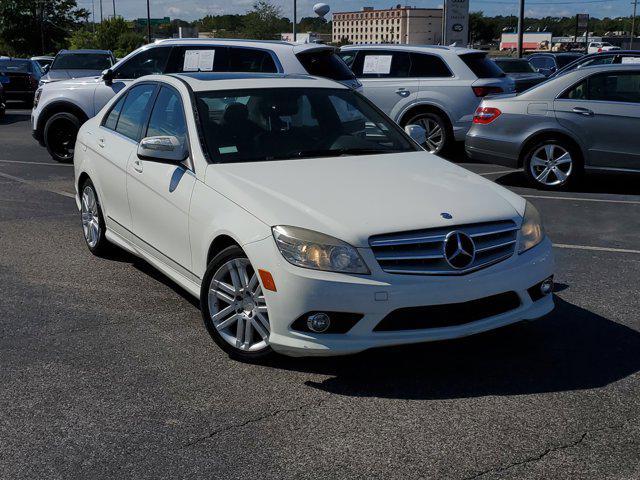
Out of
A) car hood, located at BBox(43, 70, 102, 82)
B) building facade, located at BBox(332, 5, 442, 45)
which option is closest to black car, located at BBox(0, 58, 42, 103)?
car hood, located at BBox(43, 70, 102, 82)

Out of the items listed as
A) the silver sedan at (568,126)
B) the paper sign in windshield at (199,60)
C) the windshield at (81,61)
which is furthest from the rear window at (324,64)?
the windshield at (81,61)

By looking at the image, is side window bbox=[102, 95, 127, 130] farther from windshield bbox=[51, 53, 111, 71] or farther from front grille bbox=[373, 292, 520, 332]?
windshield bbox=[51, 53, 111, 71]

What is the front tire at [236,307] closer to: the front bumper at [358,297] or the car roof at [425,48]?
the front bumper at [358,297]

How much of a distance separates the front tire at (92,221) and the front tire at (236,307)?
2.36 metres

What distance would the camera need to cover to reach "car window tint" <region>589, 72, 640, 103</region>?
10.6 m

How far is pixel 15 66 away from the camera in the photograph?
25922mm

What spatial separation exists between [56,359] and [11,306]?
4.00 feet

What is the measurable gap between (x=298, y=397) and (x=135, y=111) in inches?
119

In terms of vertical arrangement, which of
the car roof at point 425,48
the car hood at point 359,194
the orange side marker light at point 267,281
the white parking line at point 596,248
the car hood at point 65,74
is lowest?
the white parking line at point 596,248

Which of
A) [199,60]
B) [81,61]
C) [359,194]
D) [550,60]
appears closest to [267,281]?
[359,194]

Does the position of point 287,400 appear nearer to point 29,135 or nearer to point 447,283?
point 447,283

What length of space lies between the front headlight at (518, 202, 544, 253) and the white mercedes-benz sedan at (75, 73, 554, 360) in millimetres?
11

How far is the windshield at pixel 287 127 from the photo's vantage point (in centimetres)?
565

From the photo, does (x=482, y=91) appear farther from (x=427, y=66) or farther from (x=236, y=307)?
(x=236, y=307)
